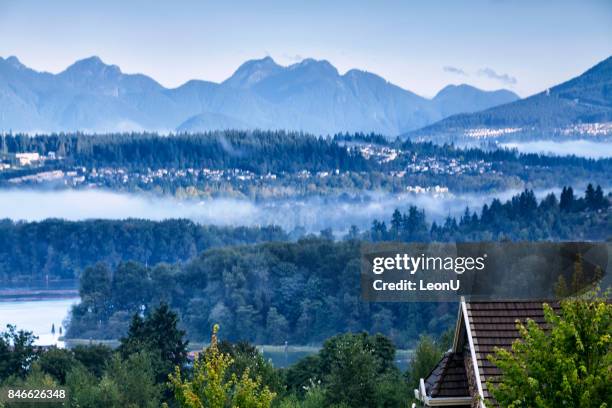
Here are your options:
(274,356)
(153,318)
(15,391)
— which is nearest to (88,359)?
(153,318)

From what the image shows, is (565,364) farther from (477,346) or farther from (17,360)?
(17,360)

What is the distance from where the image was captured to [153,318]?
106188 millimetres

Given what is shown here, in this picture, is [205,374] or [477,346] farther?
[205,374]

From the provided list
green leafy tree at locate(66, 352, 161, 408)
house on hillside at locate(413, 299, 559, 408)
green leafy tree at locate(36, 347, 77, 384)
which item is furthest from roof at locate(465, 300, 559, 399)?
green leafy tree at locate(36, 347, 77, 384)

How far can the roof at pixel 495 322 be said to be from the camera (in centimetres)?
2347

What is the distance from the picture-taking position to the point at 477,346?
77.2 feet

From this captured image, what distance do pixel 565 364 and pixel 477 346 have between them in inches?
143

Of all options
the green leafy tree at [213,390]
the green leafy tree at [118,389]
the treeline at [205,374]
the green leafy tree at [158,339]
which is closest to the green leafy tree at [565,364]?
the green leafy tree at [213,390]

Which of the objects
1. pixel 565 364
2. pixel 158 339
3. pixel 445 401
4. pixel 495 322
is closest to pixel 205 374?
pixel 445 401

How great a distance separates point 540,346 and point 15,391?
58465mm

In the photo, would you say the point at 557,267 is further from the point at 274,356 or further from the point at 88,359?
the point at 274,356

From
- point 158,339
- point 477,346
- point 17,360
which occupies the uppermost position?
point 477,346

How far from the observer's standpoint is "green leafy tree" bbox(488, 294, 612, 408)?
2002 centimetres

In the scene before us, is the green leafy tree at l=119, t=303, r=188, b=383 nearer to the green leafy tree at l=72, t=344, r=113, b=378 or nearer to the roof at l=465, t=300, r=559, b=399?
the green leafy tree at l=72, t=344, r=113, b=378
